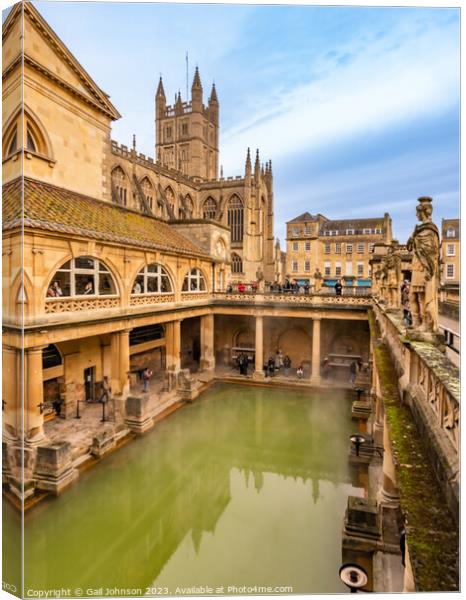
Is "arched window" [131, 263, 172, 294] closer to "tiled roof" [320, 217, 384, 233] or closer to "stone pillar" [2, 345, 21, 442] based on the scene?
"stone pillar" [2, 345, 21, 442]

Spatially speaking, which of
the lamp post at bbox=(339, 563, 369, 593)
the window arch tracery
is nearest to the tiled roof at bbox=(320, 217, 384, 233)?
the window arch tracery

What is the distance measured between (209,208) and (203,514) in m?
51.8

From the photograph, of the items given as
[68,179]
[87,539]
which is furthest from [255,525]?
[68,179]

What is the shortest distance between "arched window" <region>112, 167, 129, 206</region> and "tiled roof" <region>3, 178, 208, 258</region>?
19769 millimetres

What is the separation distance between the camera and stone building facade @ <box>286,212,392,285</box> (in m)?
53.3

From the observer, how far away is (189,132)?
69.8m

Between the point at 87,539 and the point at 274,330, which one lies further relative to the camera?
the point at 274,330

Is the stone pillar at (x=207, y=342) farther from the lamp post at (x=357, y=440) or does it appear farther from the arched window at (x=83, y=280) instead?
the lamp post at (x=357, y=440)

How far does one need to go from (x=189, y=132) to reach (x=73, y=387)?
61947mm

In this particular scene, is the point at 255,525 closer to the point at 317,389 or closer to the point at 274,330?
the point at 317,389

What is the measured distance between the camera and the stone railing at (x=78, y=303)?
13.0 m

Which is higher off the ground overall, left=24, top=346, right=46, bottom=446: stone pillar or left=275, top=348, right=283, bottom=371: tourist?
left=24, top=346, right=46, bottom=446: stone pillar

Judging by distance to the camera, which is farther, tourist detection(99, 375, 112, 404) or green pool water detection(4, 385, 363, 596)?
tourist detection(99, 375, 112, 404)

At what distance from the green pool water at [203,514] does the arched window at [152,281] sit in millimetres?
6419
